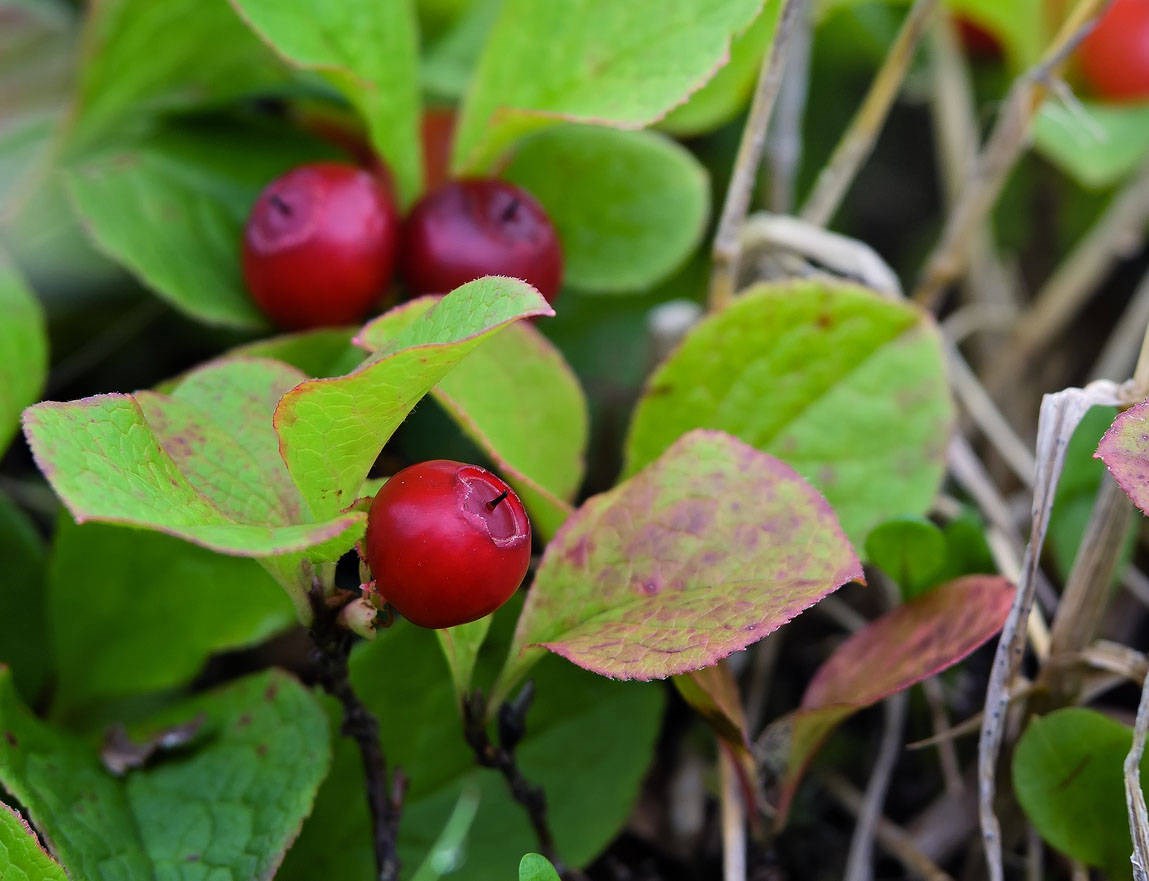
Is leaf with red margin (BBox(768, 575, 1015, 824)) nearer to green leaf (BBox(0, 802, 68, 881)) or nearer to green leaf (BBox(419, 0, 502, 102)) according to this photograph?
green leaf (BBox(0, 802, 68, 881))

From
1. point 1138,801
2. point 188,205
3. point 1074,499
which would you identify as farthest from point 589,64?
point 1138,801

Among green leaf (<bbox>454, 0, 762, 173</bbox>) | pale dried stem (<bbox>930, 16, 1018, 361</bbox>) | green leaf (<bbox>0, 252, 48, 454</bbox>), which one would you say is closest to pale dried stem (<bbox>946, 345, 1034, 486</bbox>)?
pale dried stem (<bbox>930, 16, 1018, 361</bbox>)

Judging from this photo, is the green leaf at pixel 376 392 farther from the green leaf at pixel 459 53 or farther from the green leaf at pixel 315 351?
the green leaf at pixel 459 53

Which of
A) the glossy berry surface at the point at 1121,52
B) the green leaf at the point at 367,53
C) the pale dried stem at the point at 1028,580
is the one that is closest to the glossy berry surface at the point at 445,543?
the pale dried stem at the point at 1028,580

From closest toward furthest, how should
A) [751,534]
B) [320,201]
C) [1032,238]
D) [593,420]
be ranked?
[751,534]
[320,201]
[593,420]
[1032,238]

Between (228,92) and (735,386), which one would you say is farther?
(228,92)

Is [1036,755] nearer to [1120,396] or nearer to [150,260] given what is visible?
[1120,396]

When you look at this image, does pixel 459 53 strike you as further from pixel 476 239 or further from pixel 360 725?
pixel 360 725

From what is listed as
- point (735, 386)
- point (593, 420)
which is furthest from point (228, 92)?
point (735, 386)
